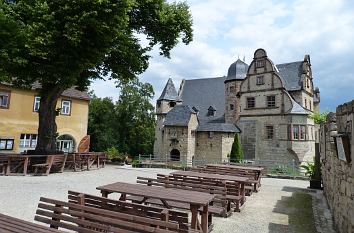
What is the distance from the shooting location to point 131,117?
154 feet

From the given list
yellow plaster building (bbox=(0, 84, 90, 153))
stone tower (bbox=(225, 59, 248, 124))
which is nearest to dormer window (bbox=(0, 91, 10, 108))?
yellow plaster building (bbox=(0, 84, 90, 153))

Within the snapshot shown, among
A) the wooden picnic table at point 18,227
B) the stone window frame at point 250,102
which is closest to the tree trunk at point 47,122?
the wooden picnic table at point 18,227

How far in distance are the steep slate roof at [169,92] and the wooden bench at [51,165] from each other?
85.6 feet

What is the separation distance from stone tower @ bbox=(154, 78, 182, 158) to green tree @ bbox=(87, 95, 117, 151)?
770cm

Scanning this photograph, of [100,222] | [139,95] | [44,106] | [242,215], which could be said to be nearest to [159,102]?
[139,95]

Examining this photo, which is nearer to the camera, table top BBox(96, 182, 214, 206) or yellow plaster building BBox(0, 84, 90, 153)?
table top BBox(96, 182, 214, 206)

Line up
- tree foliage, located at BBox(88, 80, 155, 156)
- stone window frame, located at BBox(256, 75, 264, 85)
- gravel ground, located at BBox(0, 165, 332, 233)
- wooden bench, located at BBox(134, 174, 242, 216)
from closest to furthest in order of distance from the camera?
wooden bench, located at BBox(134, 174, 242, 216)
gravel ground, located at BBox(0, 165, 332, 233)
stone window frame, located at BBox(256, 75, 264, 85)
tree foliage, located at BBox(88, 80, 155, 156)

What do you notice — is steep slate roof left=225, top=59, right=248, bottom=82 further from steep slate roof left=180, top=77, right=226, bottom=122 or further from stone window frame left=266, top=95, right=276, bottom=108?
stone window frame left=266, top=95, right=276, bottom=108

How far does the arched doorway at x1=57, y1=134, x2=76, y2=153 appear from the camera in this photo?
88.0 feet

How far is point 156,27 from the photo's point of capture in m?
18.8

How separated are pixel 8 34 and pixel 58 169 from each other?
24.8ft

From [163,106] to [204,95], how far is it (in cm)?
644

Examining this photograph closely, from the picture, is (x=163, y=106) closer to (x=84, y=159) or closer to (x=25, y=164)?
(x=84, y=159)

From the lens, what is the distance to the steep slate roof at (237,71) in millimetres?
35278
